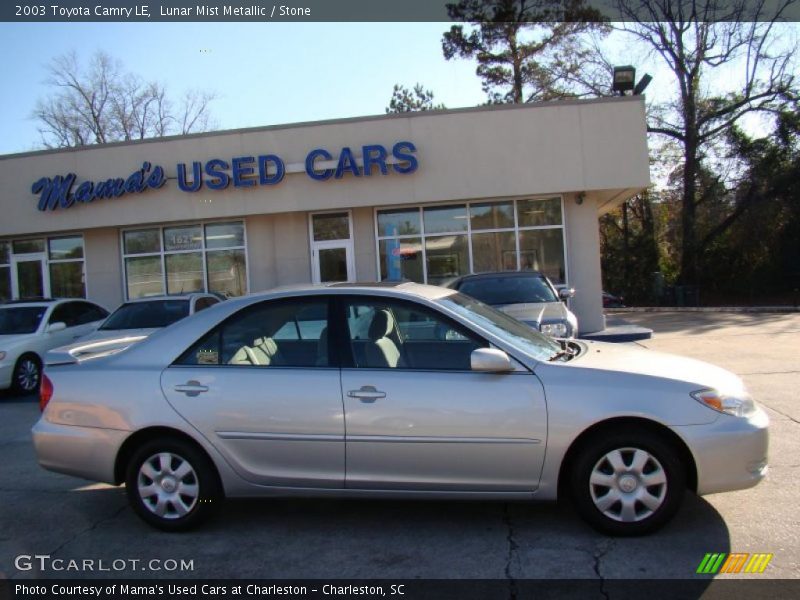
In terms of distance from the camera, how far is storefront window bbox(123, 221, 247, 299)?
16312 mm

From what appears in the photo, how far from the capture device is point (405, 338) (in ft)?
14.6

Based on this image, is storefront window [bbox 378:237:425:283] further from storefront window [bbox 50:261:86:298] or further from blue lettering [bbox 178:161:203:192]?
storefront window [bbox 50:261:86:298]

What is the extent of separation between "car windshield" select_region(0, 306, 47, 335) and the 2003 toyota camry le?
740 cm

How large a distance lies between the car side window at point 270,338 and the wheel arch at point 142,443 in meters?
0.46

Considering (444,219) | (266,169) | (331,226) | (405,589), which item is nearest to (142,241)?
(266,169)

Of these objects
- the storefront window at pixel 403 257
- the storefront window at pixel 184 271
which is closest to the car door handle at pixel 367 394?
the storefront window at pixel 403 257

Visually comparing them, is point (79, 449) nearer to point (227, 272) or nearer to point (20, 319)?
point (20, 319)

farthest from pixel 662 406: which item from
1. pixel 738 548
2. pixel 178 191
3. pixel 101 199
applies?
pixel 101 199

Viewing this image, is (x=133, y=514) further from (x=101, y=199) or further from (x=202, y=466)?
(x=101, y=199)

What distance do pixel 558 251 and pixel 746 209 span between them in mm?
20523

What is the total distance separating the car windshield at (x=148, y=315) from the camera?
33.3 feet

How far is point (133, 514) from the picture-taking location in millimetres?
4715

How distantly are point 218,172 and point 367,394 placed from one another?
12.2 m

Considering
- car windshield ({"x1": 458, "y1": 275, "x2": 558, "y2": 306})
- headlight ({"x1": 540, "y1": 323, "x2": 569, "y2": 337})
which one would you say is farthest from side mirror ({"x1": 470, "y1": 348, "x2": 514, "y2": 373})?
car windshield ({"x1": 458, "y1": 275, "x2": 558, "y2": 306})
